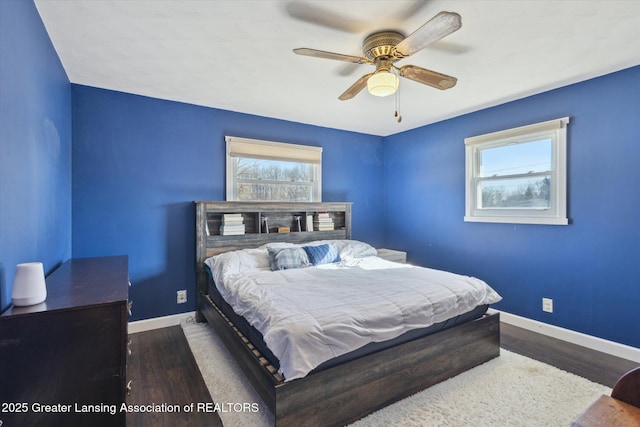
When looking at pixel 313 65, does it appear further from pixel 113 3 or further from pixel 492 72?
pixel 492 72

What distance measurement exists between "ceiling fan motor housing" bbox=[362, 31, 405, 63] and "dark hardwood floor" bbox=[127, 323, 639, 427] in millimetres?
2685

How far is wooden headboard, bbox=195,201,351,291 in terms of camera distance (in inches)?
136

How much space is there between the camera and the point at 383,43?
2.10 metres

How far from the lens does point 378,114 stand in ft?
13.1

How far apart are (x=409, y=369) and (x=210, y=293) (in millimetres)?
2190

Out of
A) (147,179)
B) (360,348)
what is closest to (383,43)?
(360,348)

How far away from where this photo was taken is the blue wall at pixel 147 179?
119 inches

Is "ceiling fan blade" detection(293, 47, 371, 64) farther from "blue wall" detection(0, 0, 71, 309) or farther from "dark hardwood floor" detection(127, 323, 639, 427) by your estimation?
"dark hardwood floor" detection(127, 323, 639, 427)

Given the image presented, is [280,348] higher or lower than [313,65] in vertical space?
lower

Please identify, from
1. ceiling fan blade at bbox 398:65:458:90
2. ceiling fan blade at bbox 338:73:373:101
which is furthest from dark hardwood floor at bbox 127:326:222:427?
ceiling fan blade at bbox 398:65:458:90

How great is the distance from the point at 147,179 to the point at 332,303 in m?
2.56

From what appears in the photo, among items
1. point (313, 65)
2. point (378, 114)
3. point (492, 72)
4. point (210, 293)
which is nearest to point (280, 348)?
point (210, 293)

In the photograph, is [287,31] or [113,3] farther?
[287,31]

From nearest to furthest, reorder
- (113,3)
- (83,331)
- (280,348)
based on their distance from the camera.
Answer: (83,331) → (280,348) → (113,3)
